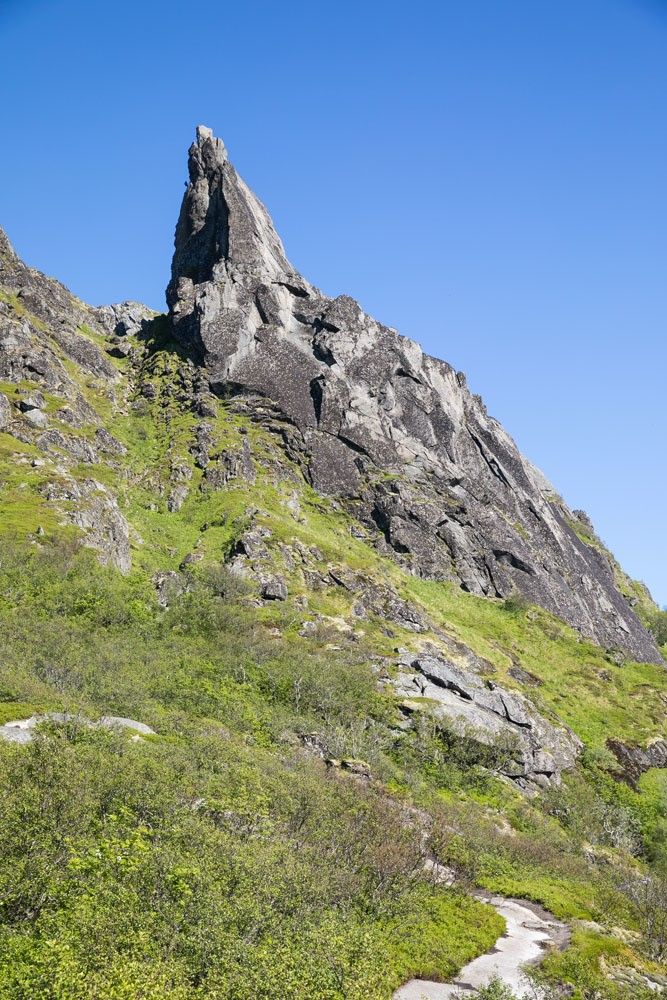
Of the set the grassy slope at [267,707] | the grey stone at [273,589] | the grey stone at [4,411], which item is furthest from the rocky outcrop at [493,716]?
the grey stone at [4,411]

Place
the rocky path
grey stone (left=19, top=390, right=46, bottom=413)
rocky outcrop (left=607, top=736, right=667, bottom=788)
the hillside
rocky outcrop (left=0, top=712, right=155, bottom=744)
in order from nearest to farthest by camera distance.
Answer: the hillside, the rocky path, rocky outcrop (left=0, top=712, right=155, bottom=744), rocky outcrop (left=607, top=736, right=667, bottom=788), grey stone (left=19, top=390, right=46, bottom=413)

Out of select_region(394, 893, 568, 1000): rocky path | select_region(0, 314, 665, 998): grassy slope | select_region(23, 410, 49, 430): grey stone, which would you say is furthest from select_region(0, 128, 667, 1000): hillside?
select_region(394, 893, 568, 1000): rocky path

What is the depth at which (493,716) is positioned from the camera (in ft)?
274

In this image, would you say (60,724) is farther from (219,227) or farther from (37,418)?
(219,227)

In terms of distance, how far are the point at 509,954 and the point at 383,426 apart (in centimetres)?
11575

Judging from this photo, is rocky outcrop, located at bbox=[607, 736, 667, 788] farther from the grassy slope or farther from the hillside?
the grassy slope

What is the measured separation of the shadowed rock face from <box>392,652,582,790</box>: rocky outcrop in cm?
3915

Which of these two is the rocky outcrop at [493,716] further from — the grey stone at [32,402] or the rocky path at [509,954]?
the grey stone at [32,402]

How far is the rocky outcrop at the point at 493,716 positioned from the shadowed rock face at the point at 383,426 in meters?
39.1

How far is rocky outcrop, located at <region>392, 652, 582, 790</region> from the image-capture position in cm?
7794

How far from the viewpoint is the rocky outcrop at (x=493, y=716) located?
7794 centimetres

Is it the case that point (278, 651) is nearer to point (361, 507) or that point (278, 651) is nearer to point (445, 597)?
point (445, 597)

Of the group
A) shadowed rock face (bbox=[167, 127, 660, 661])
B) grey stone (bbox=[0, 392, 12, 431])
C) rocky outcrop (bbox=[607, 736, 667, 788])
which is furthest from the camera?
shadowed rock face (bbox=[167, 127, 660, 661])

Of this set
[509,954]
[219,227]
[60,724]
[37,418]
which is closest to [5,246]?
[219,227]
